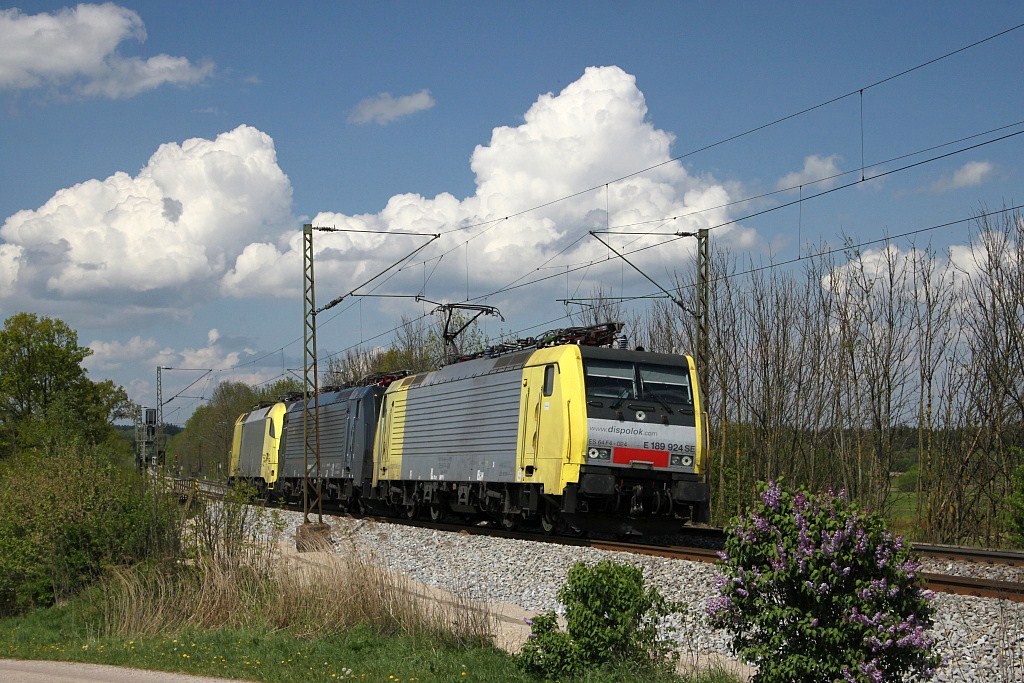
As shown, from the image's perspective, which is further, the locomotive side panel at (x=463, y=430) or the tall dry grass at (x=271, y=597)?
the locomotive side panel at (x=463, y=430)

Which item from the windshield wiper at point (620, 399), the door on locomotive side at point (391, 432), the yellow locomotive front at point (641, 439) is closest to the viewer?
the yellow locomotive front at point (641, 439)

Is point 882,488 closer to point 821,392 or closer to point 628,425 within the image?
point 821,392

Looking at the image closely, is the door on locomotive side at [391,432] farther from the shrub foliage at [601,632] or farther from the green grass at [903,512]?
the shrub foliage at [601,632]

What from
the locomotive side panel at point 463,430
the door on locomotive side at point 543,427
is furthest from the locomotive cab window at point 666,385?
the locomotive side panel at point 463,430

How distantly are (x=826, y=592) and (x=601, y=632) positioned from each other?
2805 mm

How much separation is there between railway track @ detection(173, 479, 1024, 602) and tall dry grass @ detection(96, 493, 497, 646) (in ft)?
7.53

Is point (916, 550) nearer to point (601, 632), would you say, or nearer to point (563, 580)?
point (563, 580)

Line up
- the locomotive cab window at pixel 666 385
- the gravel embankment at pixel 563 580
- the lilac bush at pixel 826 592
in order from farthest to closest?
the locomotive cab window at pixel 666 385, the gravel embankment at pixel 563 580, the lilac bush at pixel 826 592

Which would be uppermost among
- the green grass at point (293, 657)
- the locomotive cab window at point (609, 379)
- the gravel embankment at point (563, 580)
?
the locomotive cab window at point (609, 379)

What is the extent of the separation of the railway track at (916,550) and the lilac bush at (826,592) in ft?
8.84

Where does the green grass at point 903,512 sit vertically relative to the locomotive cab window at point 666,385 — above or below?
below

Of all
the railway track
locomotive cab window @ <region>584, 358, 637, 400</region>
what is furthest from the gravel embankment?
locomotive cab window @ <region>584, 358, 637, 400</region>

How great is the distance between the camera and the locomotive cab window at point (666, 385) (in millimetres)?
20750

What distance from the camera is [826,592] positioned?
25.3 feet
